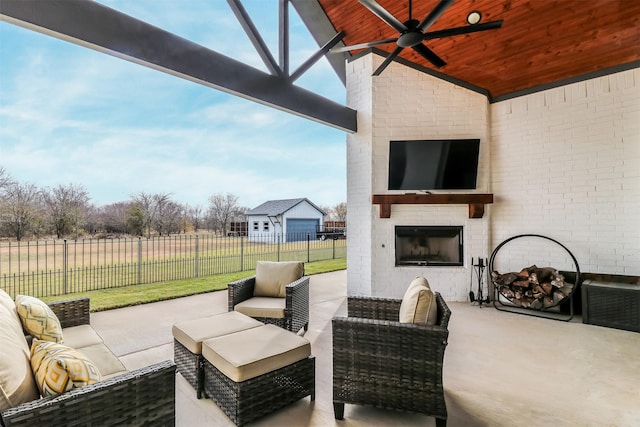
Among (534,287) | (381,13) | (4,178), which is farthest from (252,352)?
(4,178)

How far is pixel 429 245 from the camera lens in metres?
5.11

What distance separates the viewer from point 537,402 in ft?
7.36

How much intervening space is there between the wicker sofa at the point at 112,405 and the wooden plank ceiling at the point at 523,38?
4692 mm

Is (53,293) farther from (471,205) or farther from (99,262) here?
(471,205)

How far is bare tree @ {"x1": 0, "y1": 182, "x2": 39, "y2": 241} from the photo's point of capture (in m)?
4.39

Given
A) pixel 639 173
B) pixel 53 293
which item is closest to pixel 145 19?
pixel 53 293

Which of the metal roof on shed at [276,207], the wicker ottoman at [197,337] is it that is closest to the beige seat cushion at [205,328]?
the wicker ottoman at [197,337]

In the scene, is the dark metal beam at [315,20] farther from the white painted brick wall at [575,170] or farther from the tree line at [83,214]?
the tree line at [83,214]

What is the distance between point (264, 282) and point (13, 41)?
16.6 ft

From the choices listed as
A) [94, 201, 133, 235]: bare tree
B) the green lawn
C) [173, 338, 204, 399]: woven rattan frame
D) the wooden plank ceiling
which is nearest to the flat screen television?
the wooden plank ceiling

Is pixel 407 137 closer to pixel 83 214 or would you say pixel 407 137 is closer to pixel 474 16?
pixel 474 16

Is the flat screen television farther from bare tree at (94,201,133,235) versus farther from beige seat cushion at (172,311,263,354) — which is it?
bare tree at (94,201,133,235)

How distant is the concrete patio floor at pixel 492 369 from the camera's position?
2.06 metres

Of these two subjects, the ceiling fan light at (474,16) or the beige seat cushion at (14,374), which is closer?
the beige seat cushion at (14,374)
